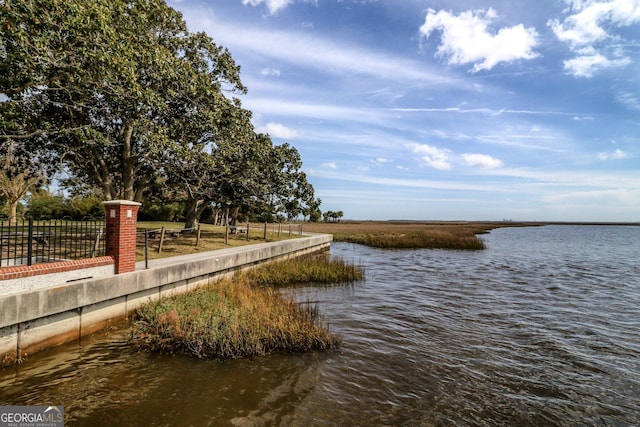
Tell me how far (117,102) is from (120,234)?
5.71 m

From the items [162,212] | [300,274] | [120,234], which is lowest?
[300,274]

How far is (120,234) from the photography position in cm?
945

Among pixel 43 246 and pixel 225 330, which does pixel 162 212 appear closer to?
pixel 43 246

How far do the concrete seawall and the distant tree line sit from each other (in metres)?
5.58

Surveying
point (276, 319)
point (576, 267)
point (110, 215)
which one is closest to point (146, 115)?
point (110, 215)

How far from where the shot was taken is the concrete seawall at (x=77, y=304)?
661cm

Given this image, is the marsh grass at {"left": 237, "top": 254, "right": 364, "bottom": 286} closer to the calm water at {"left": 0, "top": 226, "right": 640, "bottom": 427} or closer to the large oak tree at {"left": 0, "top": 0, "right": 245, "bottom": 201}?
the calm water at {"left": 0, "top": 226, "right": 640, "bottom": 427}

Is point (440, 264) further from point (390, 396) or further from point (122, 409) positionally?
point (122, 409)

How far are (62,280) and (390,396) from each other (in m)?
7.73

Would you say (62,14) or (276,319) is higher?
(62,14)

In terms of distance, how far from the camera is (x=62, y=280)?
7988 millimetres

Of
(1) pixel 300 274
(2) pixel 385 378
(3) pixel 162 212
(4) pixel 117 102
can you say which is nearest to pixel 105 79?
(4) pixel 117 102

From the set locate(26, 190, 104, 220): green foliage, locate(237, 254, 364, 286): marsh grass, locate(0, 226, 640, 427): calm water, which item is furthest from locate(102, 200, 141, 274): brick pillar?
locate(26, 190, 104, 220): green foliage

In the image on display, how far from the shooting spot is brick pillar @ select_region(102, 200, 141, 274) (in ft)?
30.8
